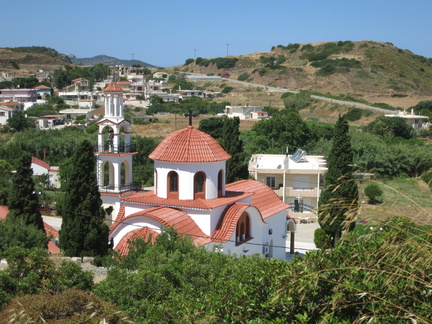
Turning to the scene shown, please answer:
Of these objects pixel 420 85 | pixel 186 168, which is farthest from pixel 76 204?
pixel 420 85

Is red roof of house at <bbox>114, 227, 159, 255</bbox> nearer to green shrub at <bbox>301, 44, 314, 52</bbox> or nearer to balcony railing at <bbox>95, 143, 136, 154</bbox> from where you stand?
balcony railing at <bbox>95, 143, 136, 154</bbox>

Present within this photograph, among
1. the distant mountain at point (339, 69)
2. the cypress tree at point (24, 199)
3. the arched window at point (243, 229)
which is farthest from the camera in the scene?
the distant mountain at point (339, 69)

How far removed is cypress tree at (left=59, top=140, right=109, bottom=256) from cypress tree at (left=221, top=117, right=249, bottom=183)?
9495 millimetres

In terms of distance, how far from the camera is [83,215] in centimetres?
1777

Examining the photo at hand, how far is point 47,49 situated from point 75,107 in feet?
320

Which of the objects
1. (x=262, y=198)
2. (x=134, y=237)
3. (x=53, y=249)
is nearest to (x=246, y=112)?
(x=262, y=198)

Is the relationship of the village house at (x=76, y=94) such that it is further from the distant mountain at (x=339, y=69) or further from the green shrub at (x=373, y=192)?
the green shrub at (x=373, y=192)

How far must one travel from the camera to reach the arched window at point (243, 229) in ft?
59.8

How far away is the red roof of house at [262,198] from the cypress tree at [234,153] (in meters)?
3.92

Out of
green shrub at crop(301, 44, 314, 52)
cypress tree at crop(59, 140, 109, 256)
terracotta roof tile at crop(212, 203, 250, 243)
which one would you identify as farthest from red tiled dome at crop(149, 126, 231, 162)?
green shrub at crop(301, 44, 314, 52)

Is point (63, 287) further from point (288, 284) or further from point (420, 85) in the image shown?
point (420, 85)

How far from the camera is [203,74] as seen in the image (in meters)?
122

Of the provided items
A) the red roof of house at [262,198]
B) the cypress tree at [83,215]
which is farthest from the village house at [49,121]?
the cypress tree at [83,215]

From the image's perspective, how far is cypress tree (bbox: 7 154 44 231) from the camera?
20547 mm
